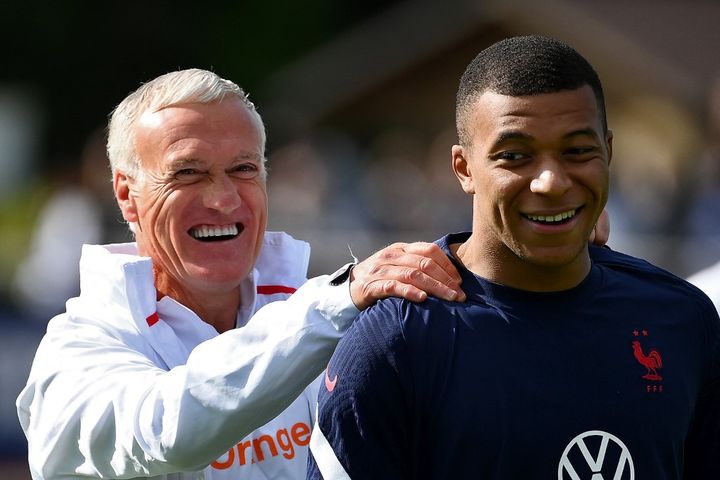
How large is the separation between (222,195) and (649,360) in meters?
1.62

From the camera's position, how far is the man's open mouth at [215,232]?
15.1 ft

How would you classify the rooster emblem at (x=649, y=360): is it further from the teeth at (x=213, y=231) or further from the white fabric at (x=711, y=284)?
the white fabric at (x=711, y=284)

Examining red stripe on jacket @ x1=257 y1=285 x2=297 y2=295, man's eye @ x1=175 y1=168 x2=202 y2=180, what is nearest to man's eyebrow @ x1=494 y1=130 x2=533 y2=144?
man's eye @ x1=175 y1=168 x2=202 y2=180

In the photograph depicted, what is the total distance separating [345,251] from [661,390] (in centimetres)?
920

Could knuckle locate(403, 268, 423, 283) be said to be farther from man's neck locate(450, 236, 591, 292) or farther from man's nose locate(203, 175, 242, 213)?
man's nose locate(203, 175, 242, 213)

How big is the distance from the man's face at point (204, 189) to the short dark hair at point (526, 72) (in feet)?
3.95

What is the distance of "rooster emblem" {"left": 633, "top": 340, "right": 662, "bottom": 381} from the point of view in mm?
3498

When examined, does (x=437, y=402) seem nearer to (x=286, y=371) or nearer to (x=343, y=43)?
(x=286, y=371)

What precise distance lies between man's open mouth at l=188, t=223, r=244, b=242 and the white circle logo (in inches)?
64.3

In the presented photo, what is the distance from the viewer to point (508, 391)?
3.38 meters

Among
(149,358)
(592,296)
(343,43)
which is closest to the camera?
(592,296)

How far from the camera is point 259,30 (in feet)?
71.7

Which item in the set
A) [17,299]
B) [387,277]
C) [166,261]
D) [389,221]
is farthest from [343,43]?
[387,277]

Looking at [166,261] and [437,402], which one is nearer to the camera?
[437,402]
